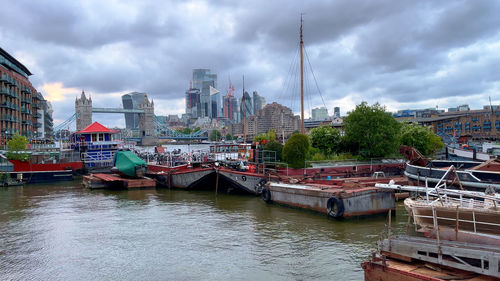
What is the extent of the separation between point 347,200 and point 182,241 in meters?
9.10

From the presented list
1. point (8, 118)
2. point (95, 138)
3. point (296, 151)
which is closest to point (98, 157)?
point (95, 138)

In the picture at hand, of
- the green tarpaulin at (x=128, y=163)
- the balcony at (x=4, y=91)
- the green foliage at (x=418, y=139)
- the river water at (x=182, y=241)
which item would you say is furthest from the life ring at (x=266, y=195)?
the balcony at (x=4, y=91)

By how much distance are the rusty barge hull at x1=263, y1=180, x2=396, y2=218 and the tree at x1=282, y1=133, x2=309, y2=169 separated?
9.64 metres

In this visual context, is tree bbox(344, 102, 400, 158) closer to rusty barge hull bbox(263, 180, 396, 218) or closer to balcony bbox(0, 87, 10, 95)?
rusty barge hull bbox(263, 180, 396, 218)

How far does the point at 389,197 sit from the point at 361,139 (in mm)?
19382

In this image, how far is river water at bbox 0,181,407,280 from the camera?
14195 mm

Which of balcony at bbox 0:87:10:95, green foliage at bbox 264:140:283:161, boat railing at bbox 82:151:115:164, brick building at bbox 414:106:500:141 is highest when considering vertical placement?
balcony at bbox 0:87:10:95

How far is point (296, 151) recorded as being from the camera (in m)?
33.5

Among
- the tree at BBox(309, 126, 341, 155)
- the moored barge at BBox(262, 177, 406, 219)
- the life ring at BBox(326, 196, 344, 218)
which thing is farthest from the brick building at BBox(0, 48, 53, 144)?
the life ring at BBox(326, 196, 344, 218)

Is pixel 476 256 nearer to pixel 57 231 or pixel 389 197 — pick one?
pixel 389 197

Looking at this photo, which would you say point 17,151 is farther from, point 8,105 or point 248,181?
point 248,181

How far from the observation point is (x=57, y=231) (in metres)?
20.5

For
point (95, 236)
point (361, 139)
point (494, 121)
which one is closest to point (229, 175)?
point (95, 236)

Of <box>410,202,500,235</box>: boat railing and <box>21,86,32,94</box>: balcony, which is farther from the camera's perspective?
<box>21,86,32,94</box>: balcony
